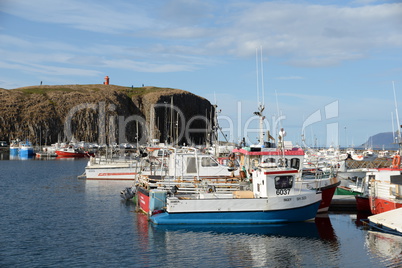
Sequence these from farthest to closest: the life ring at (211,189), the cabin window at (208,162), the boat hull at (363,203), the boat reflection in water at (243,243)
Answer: the cabin window at (208,162)
the boat hull at (363,203)
the life ring at (211,189)
the boat reflection in water at (243,243)

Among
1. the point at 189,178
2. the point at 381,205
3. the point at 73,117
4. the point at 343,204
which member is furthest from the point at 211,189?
the point at 73,117

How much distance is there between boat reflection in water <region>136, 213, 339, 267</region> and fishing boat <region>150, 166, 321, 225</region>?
1.30 ft

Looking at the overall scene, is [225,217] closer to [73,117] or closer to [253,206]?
[253,206]

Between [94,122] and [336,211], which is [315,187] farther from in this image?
[94,122]

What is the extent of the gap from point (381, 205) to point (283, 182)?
6732 millimetres

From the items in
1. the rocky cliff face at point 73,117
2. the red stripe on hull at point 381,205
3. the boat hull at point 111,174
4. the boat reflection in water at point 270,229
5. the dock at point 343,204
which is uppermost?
the rocky cliff face at point 73,117

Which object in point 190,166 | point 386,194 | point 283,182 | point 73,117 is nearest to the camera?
point 283,182

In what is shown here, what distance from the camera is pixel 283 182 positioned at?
27.5m

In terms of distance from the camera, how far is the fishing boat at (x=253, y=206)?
1067 inches

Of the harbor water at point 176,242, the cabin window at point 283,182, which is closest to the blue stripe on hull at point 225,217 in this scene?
the harbor water at point 176,242

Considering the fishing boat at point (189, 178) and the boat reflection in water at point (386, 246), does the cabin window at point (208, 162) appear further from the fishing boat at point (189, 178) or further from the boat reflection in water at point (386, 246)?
the boat reflection in water at point (386, 246)

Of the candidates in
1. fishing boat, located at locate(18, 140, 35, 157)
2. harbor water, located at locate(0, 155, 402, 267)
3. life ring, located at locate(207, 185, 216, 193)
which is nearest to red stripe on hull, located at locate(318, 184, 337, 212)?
harbor water, located at locate(0, 155, 402, 267)

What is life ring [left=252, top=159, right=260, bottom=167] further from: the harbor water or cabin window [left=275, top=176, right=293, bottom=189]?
the harbor water

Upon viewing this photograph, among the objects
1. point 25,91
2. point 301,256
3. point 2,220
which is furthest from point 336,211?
point 25,91
